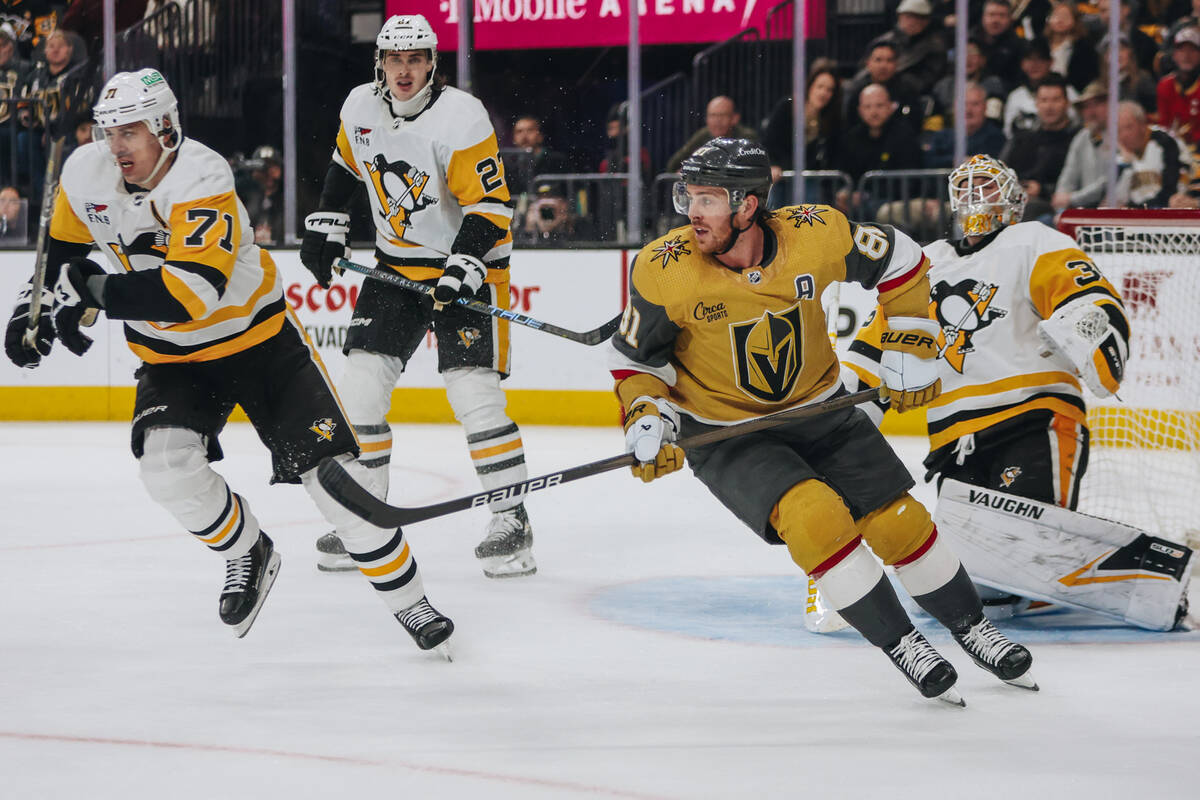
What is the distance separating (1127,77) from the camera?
6219 millimetres

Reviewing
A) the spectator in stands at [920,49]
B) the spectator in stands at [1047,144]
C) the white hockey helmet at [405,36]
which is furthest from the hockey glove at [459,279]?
the spectator in stands at [920,49]

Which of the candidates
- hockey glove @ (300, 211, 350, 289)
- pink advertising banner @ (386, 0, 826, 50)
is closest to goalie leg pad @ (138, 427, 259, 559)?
hockey glove @ (300, 211, 350, 289)

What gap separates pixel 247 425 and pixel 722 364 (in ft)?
15.3

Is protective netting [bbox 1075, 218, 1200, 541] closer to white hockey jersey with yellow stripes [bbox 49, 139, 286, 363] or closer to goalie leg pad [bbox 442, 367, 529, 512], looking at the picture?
goalie leg pad [bbox 442, 367, 529, 512]

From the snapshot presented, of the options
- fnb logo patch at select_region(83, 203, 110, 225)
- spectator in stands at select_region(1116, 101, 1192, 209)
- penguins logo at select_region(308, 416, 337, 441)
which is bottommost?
penguins logo at select_region(308, 416, 337, 441)

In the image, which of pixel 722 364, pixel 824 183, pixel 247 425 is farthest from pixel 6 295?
pixel 722 364

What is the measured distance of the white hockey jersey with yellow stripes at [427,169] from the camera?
3676 millimetres

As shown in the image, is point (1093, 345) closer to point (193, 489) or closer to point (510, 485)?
point (510, 485)

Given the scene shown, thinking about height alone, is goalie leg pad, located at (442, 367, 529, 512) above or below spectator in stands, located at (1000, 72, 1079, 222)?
below

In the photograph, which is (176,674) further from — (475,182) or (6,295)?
(6,295)

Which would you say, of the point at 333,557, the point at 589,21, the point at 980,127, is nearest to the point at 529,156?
the point at 589,21

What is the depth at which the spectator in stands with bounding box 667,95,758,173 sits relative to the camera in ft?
21.5

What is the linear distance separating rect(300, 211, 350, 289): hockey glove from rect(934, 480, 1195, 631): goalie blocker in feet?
5.67

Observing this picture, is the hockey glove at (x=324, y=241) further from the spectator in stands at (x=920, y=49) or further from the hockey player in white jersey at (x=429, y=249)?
the spectator in stands at (x=920, y=49)
